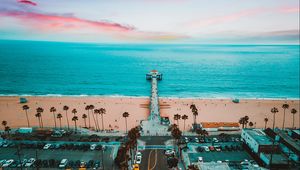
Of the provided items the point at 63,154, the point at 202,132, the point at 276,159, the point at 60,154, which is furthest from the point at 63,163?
the point at 276,159

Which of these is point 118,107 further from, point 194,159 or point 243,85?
point 243,85

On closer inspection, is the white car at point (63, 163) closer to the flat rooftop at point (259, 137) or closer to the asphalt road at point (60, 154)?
the asphalt road at point (60, 154)

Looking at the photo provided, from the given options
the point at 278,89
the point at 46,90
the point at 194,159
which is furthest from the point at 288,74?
the point at 46,90

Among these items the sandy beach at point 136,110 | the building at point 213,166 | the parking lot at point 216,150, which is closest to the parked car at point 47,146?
the sandy beach at point 136,110

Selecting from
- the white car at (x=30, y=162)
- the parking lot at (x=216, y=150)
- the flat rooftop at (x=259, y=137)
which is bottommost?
the parking lot at (x=216, y=150)

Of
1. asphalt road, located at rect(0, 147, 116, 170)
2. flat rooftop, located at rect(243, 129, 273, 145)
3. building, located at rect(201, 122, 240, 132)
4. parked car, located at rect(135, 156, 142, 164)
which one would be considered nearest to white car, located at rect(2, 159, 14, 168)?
asphalt road, located at rect(0, 147, 116, 170)

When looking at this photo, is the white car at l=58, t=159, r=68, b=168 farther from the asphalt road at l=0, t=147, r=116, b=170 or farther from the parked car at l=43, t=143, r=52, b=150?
the parked car at l=43, t=143, r=52, b=150
